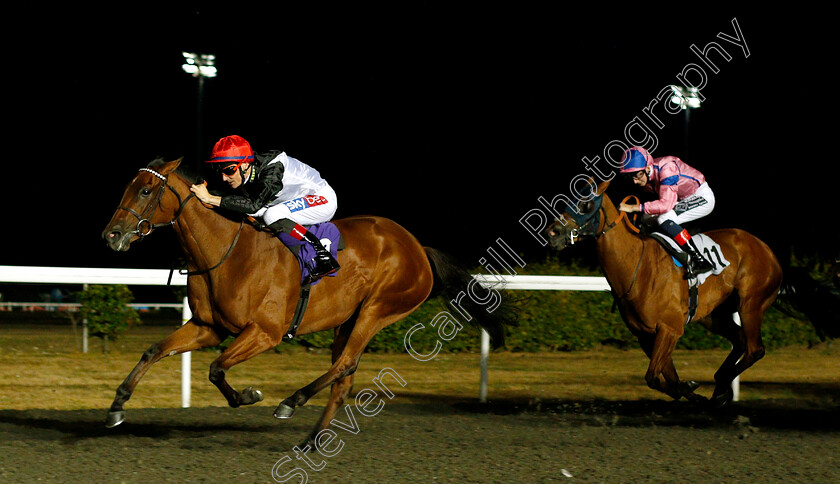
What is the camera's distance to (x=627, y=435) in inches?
192

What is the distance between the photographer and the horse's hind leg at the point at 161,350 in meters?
4.14

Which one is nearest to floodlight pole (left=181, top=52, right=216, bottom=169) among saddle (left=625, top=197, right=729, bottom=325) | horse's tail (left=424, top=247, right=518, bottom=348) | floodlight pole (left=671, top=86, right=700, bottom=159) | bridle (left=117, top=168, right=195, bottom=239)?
floodlight pole (left=671, top=86, right=700, bottom=159)

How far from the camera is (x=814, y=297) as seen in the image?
6.91m

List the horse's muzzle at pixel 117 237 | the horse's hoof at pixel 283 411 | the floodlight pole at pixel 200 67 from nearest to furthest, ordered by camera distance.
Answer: the horse's muzzle at pixel 117 237 < the horse's hoof at pixel 283 411 < the floodlight pole at pixel 200 67

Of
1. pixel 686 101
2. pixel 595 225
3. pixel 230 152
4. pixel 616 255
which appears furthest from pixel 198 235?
pixel 686 101

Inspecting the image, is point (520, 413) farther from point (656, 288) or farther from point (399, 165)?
point (399, 165)

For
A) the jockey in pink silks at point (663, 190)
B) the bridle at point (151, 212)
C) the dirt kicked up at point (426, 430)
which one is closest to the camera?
the dirt kicked up at point (426, 430)

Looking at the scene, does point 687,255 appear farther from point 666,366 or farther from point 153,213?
point 153,213

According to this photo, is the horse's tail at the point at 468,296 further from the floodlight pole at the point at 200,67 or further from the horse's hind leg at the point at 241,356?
the floodlight pole at the point at 200,67

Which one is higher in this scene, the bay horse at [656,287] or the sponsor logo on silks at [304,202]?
the sponsor logo on silks at [304,202]

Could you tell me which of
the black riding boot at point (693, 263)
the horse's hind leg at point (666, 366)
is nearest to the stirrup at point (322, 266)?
the horse's hind leg at point (666, 366)

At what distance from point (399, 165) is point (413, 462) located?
87.9ft

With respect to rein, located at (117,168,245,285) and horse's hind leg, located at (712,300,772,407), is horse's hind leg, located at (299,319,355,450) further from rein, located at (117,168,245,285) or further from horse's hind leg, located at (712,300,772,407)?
horse's hind leg, located at (712,300,772,407)

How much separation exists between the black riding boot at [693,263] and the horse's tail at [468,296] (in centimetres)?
122
